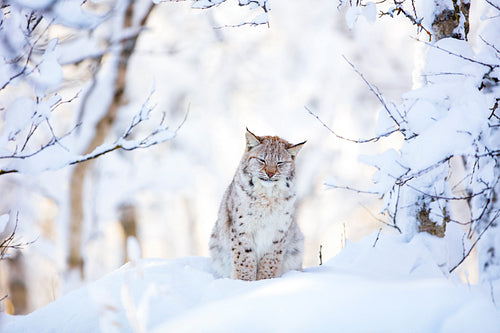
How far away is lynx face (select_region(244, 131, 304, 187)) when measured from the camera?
174 inches

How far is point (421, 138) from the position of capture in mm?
3043

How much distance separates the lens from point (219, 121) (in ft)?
53.1

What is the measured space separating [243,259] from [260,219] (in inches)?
16.2

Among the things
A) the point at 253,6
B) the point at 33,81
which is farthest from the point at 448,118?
the point at 33,81

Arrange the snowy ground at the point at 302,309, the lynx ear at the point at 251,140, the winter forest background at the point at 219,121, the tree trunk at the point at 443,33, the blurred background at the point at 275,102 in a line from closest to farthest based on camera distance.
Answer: the snowy ground at the point at 302,309, the winter forest background at the point at 219,121, the tree trunk at the point at 443,33, the lynx ear at the point at 251,140, the blurred background at the point at 275,102

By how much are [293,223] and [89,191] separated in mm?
8696

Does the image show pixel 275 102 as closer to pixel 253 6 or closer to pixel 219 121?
pixel 219 121

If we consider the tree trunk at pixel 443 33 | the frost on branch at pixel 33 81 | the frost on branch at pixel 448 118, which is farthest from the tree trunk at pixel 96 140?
the frost on branch at pixel 448 118

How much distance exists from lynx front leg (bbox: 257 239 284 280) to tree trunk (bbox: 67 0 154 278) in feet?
17.7

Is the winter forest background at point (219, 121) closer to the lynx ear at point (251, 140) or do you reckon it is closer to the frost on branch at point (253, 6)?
the frost on branch at point (253, 6)

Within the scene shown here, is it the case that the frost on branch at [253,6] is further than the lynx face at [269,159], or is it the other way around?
the lynx face at [269,159]

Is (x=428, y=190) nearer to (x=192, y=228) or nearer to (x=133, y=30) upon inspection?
(x=133, y=30)

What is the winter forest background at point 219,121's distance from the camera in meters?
3.14

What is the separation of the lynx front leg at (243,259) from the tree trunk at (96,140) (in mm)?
5231
